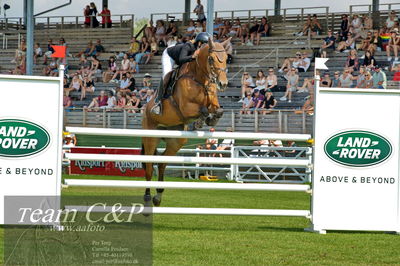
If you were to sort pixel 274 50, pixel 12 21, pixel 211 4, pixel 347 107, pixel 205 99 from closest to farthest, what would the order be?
pixel 347 107 < pixel 205 99 < pixel 211 4 < pixel 274 50 < pixel 12 21

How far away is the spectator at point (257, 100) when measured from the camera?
25.9m

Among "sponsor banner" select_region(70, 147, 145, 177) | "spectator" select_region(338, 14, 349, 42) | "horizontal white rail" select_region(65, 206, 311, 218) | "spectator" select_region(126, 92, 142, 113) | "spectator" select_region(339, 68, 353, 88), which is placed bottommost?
"sponsor banner" select_region(70, 147, 145, 177)

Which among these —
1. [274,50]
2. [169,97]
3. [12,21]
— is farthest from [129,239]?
[12,21]

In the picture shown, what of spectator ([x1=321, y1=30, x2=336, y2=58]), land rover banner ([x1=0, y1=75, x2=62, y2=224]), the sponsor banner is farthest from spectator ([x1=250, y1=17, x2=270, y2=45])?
land rover banner ([x1=0, y1=75, x2=62, y2=224])

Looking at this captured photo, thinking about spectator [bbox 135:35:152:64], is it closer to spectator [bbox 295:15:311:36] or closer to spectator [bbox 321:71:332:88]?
spectator [bbox 295:15:311:36]

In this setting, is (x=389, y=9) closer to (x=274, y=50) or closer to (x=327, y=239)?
(x=274, y=50)

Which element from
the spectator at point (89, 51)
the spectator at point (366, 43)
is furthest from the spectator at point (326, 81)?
the spectator at point (89, 51)

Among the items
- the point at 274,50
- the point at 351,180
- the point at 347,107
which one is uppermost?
the point at 274,50

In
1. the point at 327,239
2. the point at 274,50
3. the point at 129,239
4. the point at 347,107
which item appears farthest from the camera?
the point at 274,50

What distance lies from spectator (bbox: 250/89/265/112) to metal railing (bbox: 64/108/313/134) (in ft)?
2.64

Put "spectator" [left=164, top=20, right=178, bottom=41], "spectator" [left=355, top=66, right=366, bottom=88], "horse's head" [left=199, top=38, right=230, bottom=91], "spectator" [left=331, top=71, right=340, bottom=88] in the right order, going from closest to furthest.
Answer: "horse's head" [left=199, top=38, right=230, bottom=91] → "spectator" [left=355, top=66, right=366, bottom=88] → "spectator" [left=331, top=71, right=340, bottom=88] → "spectator" [left=164, top=20, right=178, bottom=41]

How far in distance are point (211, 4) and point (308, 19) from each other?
339 inches

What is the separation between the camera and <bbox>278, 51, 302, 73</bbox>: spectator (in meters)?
27.9

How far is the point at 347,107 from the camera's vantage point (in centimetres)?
990
